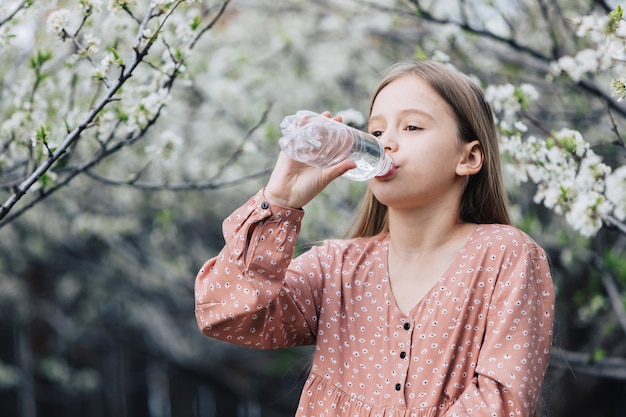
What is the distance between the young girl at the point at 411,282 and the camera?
6.04 feet

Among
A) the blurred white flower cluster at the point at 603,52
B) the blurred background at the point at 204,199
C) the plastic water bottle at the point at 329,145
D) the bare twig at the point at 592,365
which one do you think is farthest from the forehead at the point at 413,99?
the bare twig at the point at 592,365

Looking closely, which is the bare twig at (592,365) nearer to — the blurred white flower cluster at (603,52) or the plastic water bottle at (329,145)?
the blurred white flower cluster at (603,52)

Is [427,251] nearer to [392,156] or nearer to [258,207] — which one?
[392,156]

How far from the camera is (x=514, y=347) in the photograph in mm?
1778

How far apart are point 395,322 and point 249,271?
0.37 m

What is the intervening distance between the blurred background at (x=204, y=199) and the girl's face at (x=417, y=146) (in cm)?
96

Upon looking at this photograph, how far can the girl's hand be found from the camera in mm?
1930

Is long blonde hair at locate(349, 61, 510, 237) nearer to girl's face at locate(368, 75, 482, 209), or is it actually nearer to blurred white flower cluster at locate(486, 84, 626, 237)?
girl's face at locate(368, 75, 482, 209)

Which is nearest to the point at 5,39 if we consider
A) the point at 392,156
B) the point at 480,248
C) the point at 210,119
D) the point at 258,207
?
the point at 258,207

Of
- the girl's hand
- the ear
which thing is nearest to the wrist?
the girl's hand

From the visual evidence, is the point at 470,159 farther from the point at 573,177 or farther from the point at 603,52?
the point at 603,52

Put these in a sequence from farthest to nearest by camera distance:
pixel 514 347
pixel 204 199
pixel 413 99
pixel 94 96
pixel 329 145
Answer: pixel 204 199 → pixel 94 96 → pixel 413 99 → pixel 329 145 → pixel 514 347

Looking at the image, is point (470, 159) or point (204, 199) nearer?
point (470, 159)

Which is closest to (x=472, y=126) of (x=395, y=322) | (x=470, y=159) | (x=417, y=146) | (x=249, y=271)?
(x=470, y=159)
